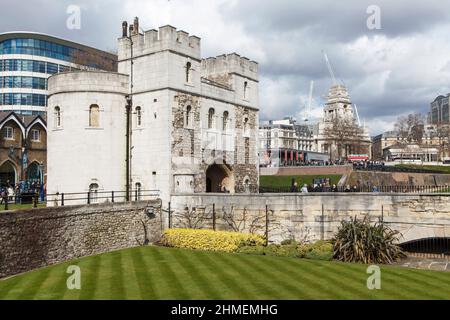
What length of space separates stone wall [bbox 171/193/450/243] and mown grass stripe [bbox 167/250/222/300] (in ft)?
14.4

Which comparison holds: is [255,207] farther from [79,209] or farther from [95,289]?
[95,289]

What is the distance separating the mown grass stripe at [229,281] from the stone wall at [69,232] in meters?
6.21

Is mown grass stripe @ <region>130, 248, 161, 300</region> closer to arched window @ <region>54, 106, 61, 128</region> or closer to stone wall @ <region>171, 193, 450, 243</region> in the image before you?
stone wall @ <region>171, 193, 450, 243</region>

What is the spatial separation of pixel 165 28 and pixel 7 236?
15.8 m

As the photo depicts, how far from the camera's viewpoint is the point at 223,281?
16484 millimetres

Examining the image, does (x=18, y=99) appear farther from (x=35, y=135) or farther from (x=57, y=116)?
(x=57, y=116)

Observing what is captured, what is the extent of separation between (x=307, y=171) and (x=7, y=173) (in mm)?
30998

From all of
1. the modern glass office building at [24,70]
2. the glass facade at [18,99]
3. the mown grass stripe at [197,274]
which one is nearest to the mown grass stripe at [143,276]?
the mown grass stripe at [197,274]

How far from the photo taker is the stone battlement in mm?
28938

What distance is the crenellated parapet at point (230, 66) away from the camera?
A: 116 feet

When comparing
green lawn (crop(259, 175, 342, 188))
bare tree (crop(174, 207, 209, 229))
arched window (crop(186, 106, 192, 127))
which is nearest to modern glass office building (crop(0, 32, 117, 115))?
green lawn (crop(259, 175, 342, 188))

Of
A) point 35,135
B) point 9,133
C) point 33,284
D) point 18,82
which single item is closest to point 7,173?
point 9,133

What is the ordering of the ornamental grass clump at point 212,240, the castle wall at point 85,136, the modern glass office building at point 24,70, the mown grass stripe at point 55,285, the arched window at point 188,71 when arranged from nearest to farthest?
1. the mown grass stripe at point 55,285
2. the ornamental grass clump at point 212,240
3. the castle wall at point 85,136
4. the arched window at point 188,71
5. the modern glass office building at point 24,70

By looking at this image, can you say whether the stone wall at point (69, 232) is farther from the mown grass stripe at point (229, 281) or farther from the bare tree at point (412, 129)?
the bare tree at point (412, 129)
